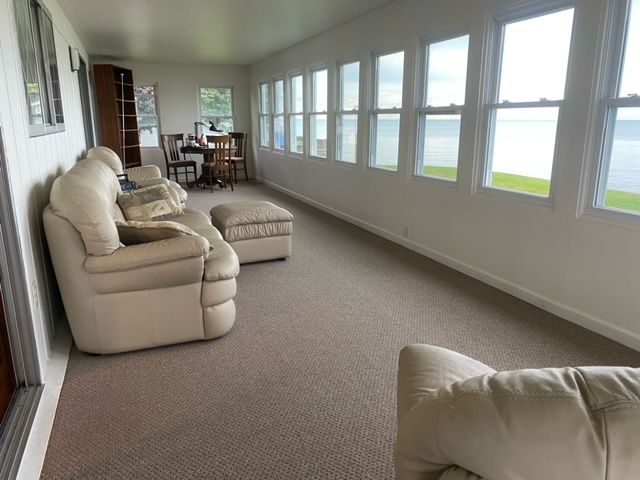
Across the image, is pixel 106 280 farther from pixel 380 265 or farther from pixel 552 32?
pixel 552 32

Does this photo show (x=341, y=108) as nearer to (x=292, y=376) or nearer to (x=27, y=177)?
(x=27, y=177)

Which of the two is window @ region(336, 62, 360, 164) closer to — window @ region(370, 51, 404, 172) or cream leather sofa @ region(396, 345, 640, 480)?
window @ region(370, 51, 404, 172)

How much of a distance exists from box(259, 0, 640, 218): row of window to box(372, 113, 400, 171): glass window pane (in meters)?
0.01

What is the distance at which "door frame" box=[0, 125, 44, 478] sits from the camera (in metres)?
1.90

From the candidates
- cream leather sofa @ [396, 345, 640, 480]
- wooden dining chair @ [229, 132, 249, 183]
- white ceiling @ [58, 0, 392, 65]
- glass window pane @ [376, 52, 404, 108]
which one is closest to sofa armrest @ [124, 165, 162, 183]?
white ceiling @ [58, 0, 392, 65]

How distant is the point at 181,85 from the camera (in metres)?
9.48

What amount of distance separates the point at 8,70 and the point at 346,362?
7.19 ft

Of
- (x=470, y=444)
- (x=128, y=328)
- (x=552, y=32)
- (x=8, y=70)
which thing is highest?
(x=552, y=32)

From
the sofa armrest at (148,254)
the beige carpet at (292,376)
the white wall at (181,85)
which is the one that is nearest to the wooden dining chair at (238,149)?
the white wall at (181,85)

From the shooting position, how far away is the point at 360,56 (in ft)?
17.6

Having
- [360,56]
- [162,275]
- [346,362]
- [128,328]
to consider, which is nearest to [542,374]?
[346,362]

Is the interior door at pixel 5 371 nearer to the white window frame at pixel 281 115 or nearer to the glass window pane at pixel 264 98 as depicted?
the white window frame at pixel 281 115

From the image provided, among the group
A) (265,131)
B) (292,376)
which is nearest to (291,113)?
(265,131)

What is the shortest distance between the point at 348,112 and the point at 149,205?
9.72 feet
